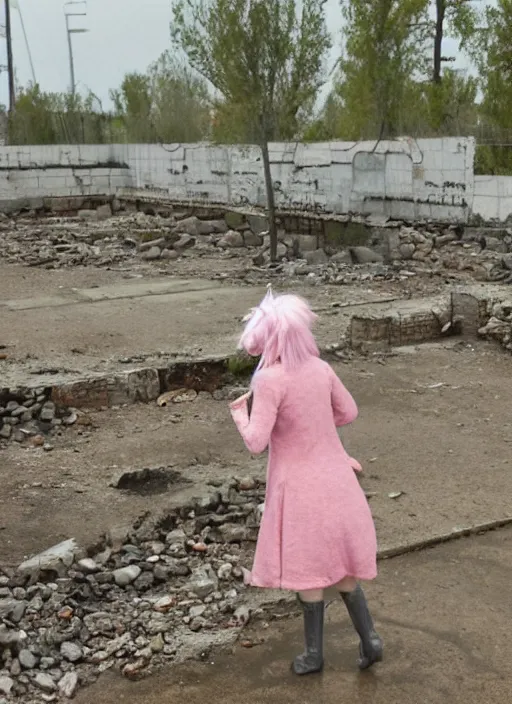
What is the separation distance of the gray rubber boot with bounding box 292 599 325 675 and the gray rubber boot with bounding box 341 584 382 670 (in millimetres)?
112

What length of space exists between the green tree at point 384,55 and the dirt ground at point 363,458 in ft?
36.2

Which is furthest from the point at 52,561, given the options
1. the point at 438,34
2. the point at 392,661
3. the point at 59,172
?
the point at 59,172

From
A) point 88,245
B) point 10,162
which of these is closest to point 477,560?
point 88,245

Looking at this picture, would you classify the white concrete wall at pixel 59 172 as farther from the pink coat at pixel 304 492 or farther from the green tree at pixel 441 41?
the pink coat at pixel 304 492

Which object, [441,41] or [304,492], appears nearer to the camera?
[304,492]

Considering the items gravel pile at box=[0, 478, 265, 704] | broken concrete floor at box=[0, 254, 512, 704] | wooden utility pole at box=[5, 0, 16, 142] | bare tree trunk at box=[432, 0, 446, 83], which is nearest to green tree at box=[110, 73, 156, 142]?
wooden utility pole at box=[5, 0, 16, 142]

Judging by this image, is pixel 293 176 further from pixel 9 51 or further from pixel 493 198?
pixel 9 51

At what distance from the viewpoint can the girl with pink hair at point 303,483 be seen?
326 centimetres

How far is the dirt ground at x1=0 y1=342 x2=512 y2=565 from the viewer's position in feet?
16.4

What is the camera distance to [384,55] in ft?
59.5

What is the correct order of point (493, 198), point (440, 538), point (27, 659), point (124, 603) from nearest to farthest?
point (27, 659) → point (124, 603) → point (440, 538) → point (493, 198)

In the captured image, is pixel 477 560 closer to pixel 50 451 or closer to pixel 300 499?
pixel 300 499

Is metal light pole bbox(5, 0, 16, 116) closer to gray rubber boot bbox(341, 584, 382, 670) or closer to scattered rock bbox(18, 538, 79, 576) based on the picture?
scattered rock bbox(18, 538, 79, 576)

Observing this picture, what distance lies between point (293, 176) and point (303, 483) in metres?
17.4
